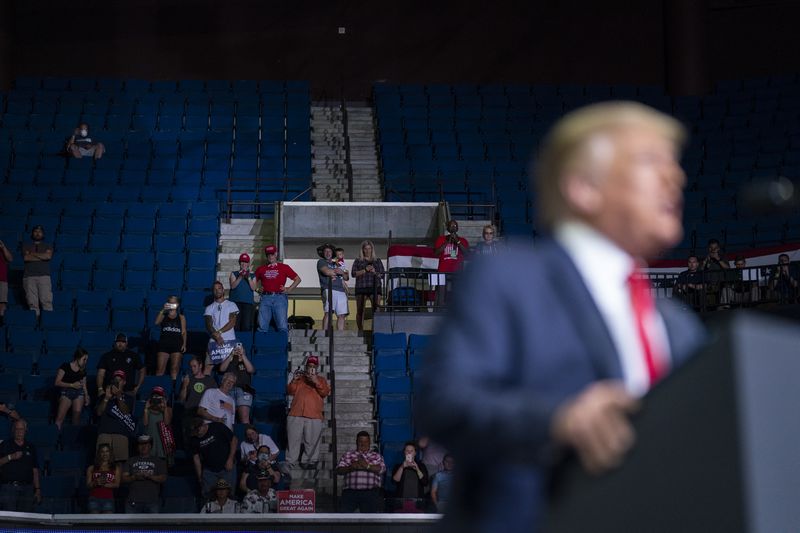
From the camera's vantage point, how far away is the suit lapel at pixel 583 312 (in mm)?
1580

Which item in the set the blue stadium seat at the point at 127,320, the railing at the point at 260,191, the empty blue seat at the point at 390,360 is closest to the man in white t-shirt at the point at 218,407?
the empty blue seat at the point at 390,360

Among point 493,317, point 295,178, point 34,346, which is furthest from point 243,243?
point 493,317

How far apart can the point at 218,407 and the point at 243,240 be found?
21.8 feet

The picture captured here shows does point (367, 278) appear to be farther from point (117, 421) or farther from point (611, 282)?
point (611, 282)

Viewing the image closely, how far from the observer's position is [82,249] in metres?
17.6

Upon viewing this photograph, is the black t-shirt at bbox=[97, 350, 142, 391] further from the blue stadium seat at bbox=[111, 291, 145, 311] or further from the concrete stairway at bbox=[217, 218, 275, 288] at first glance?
the concrete stairway at bbox=[217, 218, 275, 288]

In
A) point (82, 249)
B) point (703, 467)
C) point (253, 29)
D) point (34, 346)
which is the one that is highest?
point (253, 29)

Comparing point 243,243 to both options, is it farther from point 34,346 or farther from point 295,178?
point 34,346

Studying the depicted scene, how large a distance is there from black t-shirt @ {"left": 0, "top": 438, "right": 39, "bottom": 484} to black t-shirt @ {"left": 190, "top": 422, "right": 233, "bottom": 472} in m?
1.60

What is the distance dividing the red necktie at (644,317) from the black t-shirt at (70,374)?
40.7 feet

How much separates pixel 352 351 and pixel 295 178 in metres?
5.49

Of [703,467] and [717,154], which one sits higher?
[717,154]

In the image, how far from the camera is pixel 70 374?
13438 millimetres

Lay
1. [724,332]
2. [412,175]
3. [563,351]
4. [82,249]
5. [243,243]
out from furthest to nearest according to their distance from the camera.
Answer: [412,175] → [243,243] → [82,249] → [563,351] → [724,332]
